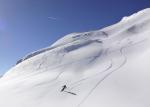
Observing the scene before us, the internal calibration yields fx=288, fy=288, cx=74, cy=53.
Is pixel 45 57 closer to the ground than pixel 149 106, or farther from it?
farther from it

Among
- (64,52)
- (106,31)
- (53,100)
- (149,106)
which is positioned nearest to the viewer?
(149,106)

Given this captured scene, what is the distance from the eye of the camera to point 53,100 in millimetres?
22547

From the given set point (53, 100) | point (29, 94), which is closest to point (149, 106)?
point (53, 100)

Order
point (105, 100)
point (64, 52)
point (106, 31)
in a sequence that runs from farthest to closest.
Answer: point (106, 31) → point (64, 52) → point (105, 100)

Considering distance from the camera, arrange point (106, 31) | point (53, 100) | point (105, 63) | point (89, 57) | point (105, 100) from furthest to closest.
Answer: point (106, 31)
point (89, 57)
point (105, 63)
point (53, 100)
point (105, 100)

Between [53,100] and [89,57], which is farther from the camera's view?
[89,57]

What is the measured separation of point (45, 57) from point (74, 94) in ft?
76.4

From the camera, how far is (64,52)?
45000 millimetres

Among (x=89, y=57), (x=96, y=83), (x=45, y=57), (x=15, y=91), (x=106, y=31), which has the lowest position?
(x=96, y=83)

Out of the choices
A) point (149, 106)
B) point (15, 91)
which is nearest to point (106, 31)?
point (15, 91)

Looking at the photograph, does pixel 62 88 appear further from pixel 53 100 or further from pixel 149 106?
pixel 149 106

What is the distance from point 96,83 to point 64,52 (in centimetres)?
2158

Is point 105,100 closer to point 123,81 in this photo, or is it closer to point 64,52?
point 123,81

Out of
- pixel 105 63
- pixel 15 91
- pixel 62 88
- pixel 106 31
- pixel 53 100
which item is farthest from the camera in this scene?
pixel 106 31
